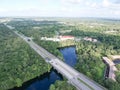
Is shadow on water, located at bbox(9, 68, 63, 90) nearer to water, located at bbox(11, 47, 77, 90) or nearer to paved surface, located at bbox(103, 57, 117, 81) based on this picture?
water, located at bbox(11, 47, 77, 90)

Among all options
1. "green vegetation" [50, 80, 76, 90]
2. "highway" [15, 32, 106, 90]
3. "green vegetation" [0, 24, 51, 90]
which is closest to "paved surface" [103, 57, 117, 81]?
"highway" [15, 32, 106, 90]

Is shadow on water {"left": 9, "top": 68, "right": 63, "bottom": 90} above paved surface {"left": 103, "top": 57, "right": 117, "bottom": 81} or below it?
below

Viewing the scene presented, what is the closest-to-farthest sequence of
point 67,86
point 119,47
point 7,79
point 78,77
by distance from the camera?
point 67,86 < point 7,79 < point 78,77 < point 119,47

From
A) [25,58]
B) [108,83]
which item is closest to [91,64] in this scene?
[108,83]

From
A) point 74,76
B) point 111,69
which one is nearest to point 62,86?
point 74,76

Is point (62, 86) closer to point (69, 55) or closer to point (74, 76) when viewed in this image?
point (74, 76)

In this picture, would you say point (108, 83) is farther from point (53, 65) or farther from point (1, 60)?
point (1, 60)
